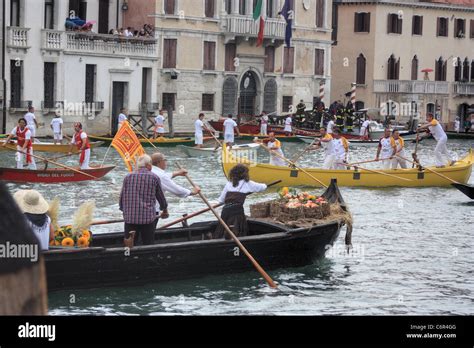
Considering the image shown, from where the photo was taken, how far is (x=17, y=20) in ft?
121

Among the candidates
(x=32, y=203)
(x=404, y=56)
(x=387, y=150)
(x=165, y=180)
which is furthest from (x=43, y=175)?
(x=404, y=56)

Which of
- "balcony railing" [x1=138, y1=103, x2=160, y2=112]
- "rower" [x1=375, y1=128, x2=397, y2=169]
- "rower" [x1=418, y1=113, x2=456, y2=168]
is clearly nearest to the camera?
"rower" [x1=418, y1=113, x2=456, y2=168]

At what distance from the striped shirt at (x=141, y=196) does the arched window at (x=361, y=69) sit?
43466mm

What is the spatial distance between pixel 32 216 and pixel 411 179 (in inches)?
603

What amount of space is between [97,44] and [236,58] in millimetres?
8625

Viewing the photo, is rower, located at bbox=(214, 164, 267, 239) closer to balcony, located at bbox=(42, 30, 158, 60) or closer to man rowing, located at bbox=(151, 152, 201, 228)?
man rowing, located at bbox=(151, 152, 201, 228)

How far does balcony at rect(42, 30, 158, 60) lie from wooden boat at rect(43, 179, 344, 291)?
24.7m

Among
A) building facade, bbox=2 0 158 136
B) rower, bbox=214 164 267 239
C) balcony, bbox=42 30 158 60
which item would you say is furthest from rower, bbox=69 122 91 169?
balcony, bbox=42 30 158 60

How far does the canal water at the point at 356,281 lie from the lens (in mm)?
11414

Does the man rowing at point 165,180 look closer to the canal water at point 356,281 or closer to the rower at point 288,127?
the canal water at point 356,281

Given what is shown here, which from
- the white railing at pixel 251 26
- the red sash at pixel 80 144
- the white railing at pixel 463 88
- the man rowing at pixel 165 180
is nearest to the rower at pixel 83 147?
the red sash at pixel 80 144

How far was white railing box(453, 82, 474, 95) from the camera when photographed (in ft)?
193
